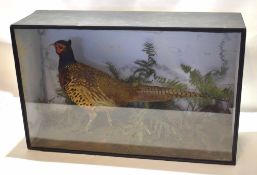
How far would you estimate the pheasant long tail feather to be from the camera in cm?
94

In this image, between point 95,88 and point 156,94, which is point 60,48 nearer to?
point 95,88

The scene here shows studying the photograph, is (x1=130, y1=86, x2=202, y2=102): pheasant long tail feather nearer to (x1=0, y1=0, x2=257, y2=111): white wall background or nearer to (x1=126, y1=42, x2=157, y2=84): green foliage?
(x1=126, y1=42, x2=157, y2=84): green foliage

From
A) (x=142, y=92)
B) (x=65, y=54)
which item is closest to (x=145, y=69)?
(x=142, y=92)

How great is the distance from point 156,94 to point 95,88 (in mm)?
141

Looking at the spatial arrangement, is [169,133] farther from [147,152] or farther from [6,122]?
[6,122]

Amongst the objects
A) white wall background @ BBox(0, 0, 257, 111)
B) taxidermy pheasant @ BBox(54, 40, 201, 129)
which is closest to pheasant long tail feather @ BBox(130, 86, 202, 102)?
taxidermy pheasant @ BBox(54, 40, 201, 129)

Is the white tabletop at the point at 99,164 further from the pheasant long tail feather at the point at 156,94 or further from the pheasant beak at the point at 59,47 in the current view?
the pheasant beak at the point at 59,47

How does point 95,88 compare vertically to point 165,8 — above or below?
below

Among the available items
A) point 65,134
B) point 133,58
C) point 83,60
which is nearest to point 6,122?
point 65,134

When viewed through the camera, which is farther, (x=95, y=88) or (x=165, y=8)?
(x=165, y=8)

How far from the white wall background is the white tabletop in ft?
0.55

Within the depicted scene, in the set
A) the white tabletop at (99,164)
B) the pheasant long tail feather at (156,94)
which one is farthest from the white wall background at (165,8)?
the pheasant long tail feather at (156,94)

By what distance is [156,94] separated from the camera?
0.95 m

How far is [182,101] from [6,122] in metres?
0.52
